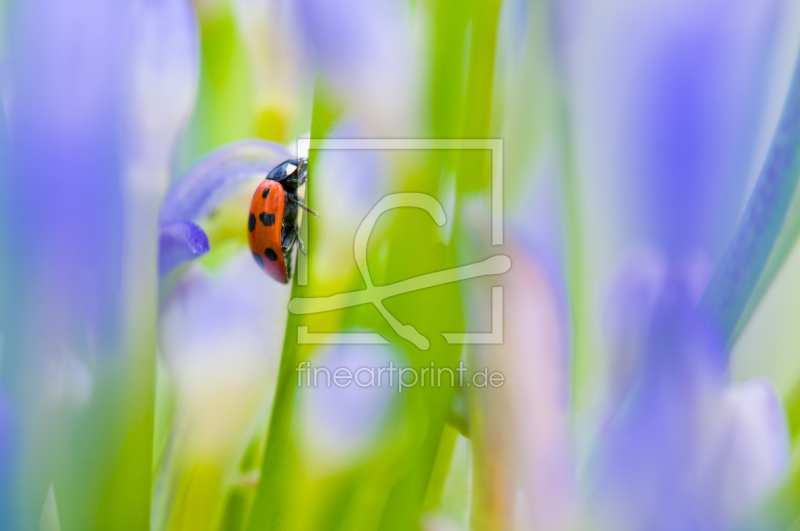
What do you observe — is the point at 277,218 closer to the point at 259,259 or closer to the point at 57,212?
the point at 259,259

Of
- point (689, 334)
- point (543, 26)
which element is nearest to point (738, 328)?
point (689, 334)

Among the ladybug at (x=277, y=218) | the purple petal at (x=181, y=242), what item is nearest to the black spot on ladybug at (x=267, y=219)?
the ladybug at (x=277, y=218)

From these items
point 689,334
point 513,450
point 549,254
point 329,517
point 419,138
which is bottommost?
point 329,517

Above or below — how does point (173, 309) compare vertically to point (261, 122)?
below

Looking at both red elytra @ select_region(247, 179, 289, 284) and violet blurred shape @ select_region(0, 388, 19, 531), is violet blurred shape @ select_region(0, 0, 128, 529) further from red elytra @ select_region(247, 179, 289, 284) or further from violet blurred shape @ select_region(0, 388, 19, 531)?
red elytra @ select_region(247, 179, 289, 284)

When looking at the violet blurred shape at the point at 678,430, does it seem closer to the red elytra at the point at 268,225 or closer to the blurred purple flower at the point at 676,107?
the blurred purple flower at the point at 676,107

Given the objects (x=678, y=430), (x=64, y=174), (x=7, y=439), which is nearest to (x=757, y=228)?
(x=678, y=430)

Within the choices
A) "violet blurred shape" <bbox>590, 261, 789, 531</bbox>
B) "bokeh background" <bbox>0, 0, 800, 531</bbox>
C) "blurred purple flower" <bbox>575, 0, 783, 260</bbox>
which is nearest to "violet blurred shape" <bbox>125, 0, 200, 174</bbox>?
"bokeh background" <bbox>0, 0, 800, 531</bbox>

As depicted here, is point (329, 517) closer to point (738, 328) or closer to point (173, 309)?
point (173, 309)
